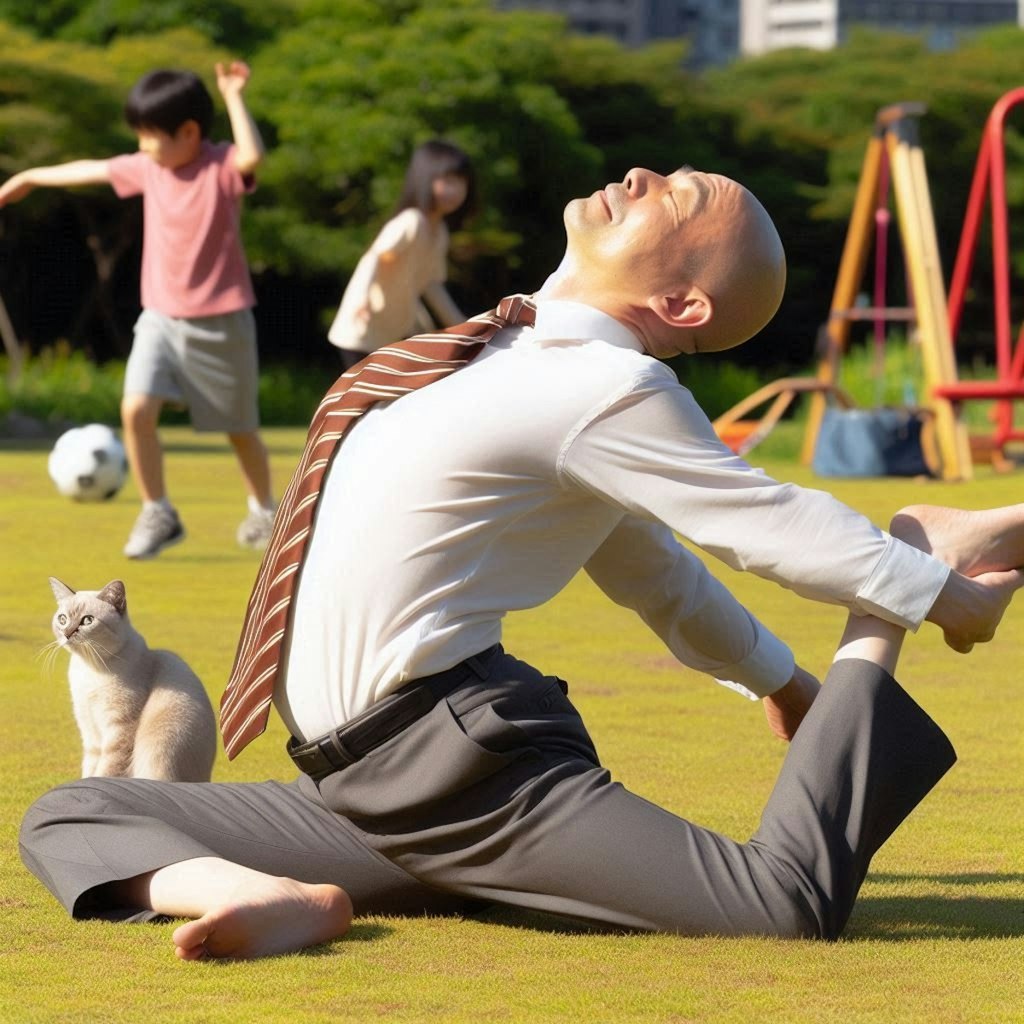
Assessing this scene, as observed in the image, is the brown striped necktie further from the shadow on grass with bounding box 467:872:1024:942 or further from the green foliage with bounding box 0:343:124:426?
the green foliage with bounding box 0:343:124:426

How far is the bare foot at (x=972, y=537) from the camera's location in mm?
2475

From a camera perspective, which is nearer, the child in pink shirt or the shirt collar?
the shirt collar

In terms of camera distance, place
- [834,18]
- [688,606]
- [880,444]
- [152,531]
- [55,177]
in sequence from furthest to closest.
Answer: [834,18] → [880,444] → [152,531] → [55,177] → [688,606]

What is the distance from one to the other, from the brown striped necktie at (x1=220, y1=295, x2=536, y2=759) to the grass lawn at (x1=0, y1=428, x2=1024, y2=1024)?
1.05 ft

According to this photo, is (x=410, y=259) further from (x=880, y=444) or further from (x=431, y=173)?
(x=880, y=444)

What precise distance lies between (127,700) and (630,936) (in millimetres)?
1021

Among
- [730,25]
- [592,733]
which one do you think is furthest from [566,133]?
[730,25]

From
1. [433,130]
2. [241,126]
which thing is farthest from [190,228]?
[433,130]

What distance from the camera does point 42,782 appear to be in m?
3.49

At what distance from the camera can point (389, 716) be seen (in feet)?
8.01

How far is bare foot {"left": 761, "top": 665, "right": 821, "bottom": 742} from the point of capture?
2834mm

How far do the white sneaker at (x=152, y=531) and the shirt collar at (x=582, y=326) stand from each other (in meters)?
4.80

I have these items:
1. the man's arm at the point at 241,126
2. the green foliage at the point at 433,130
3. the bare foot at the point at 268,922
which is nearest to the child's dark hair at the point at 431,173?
the man's arm at the point at 241,126

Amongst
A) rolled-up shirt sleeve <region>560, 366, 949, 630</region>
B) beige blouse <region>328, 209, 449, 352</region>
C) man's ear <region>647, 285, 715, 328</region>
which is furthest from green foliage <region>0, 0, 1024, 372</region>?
rolled-up shirt sleeve <region>560, 366, 949, 630</region>
